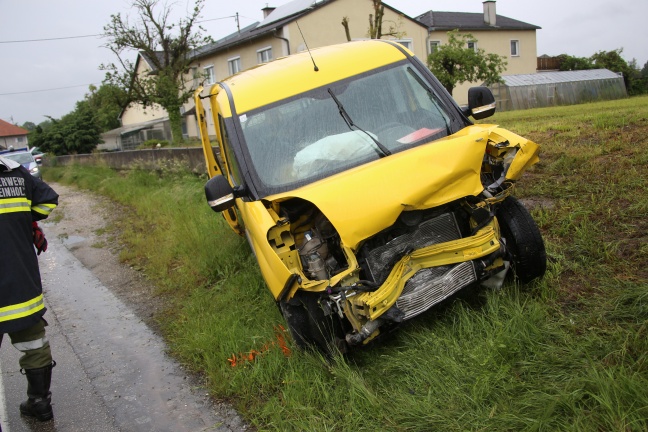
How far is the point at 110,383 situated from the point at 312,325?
6.33ft

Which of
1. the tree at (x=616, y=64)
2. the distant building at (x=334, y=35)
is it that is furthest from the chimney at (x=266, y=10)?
the tree at (x=616, y=64)

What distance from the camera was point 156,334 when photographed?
224 inches

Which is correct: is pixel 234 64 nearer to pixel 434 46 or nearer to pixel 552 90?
pixel 434 46

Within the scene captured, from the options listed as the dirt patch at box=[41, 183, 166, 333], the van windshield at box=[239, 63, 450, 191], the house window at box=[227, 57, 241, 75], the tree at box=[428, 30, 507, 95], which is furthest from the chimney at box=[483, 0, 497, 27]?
the van windshield at box=[239, 63, 450, 191]

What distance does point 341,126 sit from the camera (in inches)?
181

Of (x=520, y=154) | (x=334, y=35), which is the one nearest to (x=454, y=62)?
(x=334, y=35)

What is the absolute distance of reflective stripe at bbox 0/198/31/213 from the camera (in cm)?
389

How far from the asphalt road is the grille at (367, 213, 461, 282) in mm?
1370

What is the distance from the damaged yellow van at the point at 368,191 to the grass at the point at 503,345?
28 centimetres

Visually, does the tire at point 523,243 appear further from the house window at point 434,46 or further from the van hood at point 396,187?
the house window at point 434,46

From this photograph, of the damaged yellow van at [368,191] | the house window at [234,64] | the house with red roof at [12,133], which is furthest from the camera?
the house with red roof at [12,133]

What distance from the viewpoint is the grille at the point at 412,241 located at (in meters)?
3.81

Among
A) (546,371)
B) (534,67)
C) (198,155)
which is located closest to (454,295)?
(546,371)

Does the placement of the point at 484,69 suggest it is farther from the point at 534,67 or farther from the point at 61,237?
the point at 61,237
